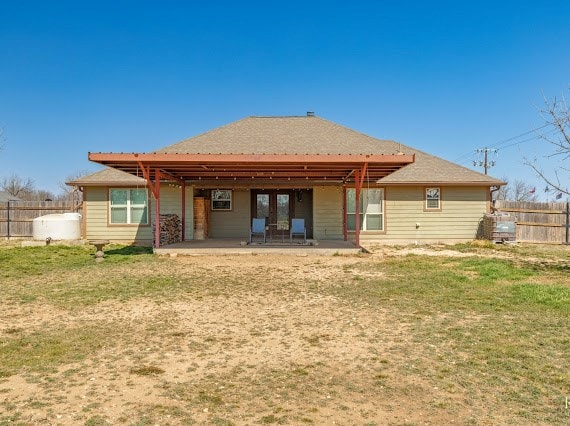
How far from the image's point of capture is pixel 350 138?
1822cm

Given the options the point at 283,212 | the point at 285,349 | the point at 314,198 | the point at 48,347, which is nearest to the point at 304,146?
the point at 314,198

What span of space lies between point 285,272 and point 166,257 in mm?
4610

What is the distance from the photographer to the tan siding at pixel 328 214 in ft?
55.8

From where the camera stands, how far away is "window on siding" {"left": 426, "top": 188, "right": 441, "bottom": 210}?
56.0 feet

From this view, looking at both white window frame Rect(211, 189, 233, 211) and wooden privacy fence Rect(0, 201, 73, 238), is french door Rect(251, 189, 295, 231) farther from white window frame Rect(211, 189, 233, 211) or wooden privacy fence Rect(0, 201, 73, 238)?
wooden privacy fence Rect(0, 201, 73, 238)

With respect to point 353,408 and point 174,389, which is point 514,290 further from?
point 174,389

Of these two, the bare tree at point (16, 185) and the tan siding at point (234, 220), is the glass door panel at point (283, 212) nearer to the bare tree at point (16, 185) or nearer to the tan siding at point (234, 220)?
the tan siding at point (234, 220)

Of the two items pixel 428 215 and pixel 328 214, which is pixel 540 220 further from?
pixel 328 214

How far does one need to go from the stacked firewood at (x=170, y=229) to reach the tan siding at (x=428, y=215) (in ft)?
24.5

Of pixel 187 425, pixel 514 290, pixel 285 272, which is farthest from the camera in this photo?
pixel 285 272

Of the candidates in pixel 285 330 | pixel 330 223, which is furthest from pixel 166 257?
pixel 285 330

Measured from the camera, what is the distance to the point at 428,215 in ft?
55.9

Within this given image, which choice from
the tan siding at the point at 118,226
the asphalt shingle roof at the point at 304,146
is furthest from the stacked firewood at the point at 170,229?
Answer: the asphalt shingle roof at the point at 304,146

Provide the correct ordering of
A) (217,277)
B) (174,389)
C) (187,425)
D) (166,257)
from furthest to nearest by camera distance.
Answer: (166,257) → (217,277) → (174,389) → (187,425)
